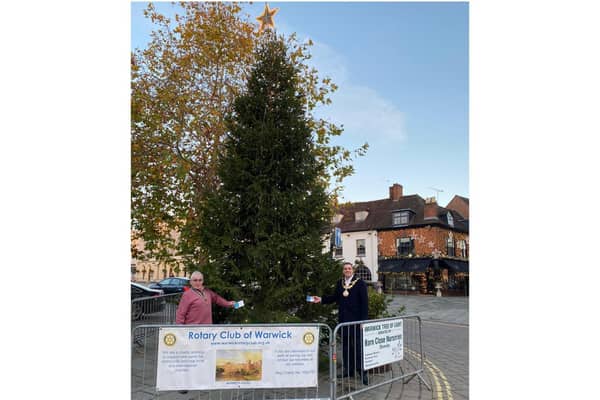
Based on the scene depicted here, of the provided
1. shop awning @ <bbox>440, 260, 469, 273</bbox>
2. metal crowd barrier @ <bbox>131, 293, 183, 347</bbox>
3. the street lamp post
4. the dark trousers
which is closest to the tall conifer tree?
the dark trousers

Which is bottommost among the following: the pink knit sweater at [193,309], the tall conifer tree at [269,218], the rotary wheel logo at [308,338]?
the rotary wheel logo at [308,338]

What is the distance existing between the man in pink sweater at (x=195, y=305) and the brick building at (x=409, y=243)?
2626 cm

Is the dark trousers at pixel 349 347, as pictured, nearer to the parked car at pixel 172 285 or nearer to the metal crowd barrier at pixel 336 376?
the metal crowd barrier at pixel 336 376

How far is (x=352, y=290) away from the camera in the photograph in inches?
282

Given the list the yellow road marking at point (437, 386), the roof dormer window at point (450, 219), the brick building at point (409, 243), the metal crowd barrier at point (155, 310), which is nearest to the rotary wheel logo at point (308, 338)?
the yellow road marking at point (437, 386)

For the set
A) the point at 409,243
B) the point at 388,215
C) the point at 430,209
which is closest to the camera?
the point at 430,209

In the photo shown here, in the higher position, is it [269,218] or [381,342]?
[269,218]

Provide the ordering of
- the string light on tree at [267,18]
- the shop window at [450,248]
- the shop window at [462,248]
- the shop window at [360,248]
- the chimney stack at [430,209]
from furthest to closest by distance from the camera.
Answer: the shop window at [360,248]
the shop window at [462,248]
the shop window at [450,248]
the chimney stack at [430,209]
the string light on tree at [267,18]

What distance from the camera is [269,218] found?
24.5 feet

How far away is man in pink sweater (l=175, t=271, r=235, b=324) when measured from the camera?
6598 millimetres

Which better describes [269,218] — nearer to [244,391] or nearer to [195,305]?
[195,305]

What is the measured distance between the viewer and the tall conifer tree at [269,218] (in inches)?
285

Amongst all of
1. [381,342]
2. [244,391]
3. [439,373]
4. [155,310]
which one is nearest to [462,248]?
[439,373]

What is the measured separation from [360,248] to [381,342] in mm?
33932
